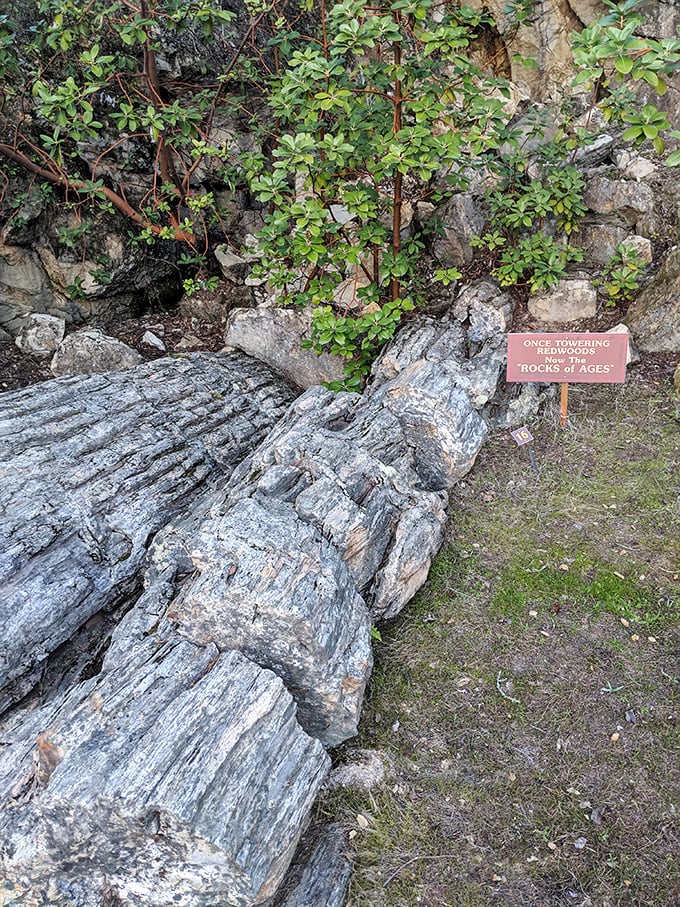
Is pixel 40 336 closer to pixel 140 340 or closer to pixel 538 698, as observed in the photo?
pixel 140 340

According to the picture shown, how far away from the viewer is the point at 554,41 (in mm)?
8164

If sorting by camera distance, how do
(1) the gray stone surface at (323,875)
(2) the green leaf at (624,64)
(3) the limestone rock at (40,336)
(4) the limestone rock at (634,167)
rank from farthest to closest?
1. (3) the limestone rock at (40,336)
2. (4) the limestone rock at (634,167)
3. (2) the green leaf at (624,64)
4. (1) the gray stone surface at (323,875)

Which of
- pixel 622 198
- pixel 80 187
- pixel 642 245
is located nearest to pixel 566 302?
pixel 642 245

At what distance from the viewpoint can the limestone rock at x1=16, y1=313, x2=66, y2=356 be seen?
6.98 meters

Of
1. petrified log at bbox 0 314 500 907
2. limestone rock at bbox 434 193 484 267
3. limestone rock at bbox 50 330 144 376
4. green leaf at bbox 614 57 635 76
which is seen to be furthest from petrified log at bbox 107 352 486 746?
limestone rock at bbox 50 330 144 376

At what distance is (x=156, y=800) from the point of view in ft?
7.82

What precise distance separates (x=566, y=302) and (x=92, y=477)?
4763 millimetres

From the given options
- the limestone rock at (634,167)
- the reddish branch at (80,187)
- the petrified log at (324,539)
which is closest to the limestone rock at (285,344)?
the reddish branch at (80,187)

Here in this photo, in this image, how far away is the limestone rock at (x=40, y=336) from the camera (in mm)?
6984

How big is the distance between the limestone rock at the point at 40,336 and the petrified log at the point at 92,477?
6.10ft

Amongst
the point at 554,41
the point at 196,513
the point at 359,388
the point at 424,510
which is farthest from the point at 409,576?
the point at 554,41

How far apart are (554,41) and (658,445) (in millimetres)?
6290

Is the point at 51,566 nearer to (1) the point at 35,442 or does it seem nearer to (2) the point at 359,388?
(1) the point at 35,442

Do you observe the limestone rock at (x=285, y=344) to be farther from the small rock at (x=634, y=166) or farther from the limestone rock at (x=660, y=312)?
the small rock at (x=634, y=166)
